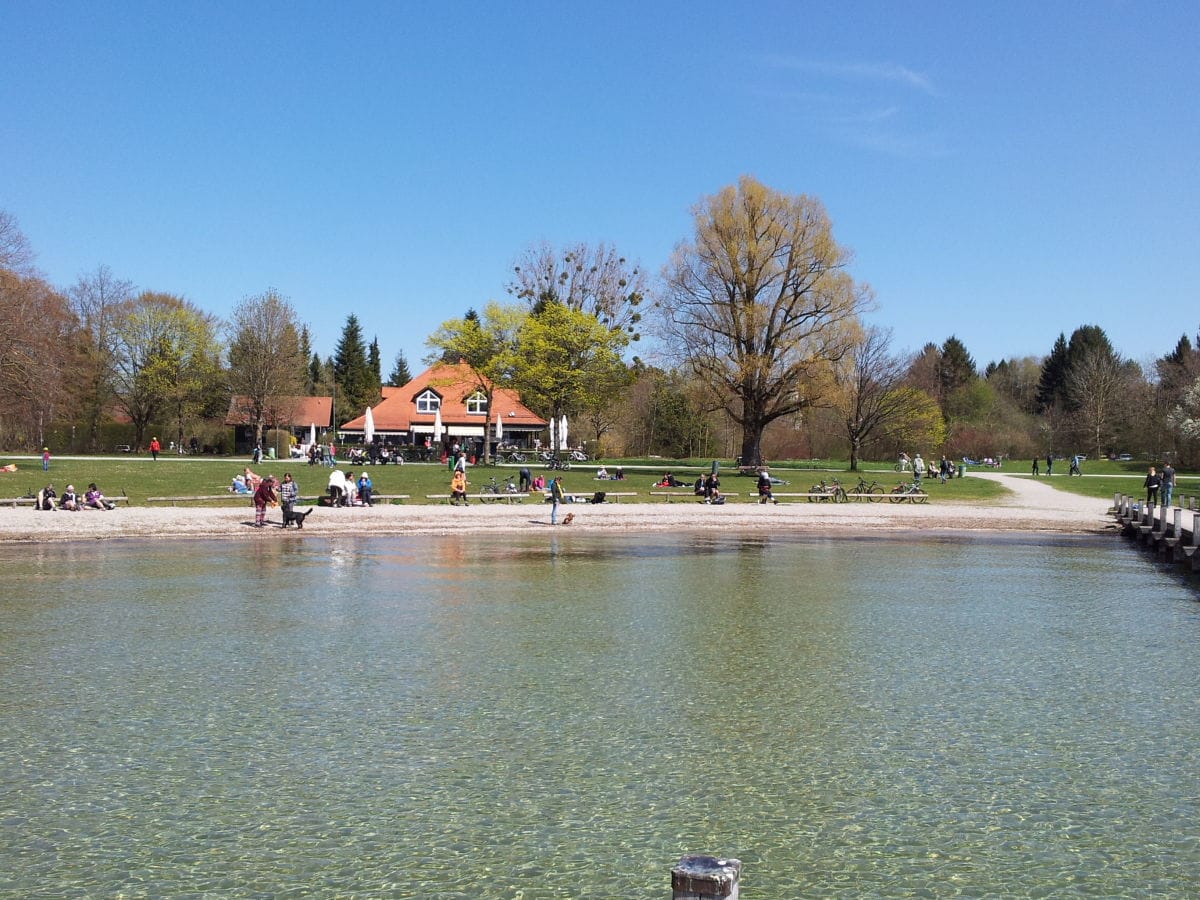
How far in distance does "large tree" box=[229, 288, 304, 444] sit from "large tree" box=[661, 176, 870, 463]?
3687 cm

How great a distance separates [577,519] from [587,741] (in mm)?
23956

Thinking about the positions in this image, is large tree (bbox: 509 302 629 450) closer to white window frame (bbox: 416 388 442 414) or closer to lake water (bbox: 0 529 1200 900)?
white window frame (bbox: 416 388 442 414)

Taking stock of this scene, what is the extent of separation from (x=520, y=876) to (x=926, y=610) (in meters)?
11.4

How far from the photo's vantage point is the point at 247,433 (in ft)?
280

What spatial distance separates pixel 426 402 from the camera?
3524 inches

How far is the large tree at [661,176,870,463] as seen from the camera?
56.2 metres

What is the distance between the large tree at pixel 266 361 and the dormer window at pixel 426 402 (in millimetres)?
10700

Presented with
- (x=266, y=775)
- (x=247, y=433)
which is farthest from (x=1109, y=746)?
(x=247, y=433)

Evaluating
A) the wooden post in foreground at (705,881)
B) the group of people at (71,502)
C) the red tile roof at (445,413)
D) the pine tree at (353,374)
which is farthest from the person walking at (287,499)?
the pine tree at (353,374)

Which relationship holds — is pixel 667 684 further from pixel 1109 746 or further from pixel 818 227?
pixel 818 227

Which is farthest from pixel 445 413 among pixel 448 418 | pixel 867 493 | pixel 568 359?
pixel 867 493

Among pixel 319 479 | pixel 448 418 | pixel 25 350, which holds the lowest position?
pixel 319 479

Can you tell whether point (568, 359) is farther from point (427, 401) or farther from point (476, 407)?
point (427, 401)

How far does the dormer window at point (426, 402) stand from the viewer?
89062mm
